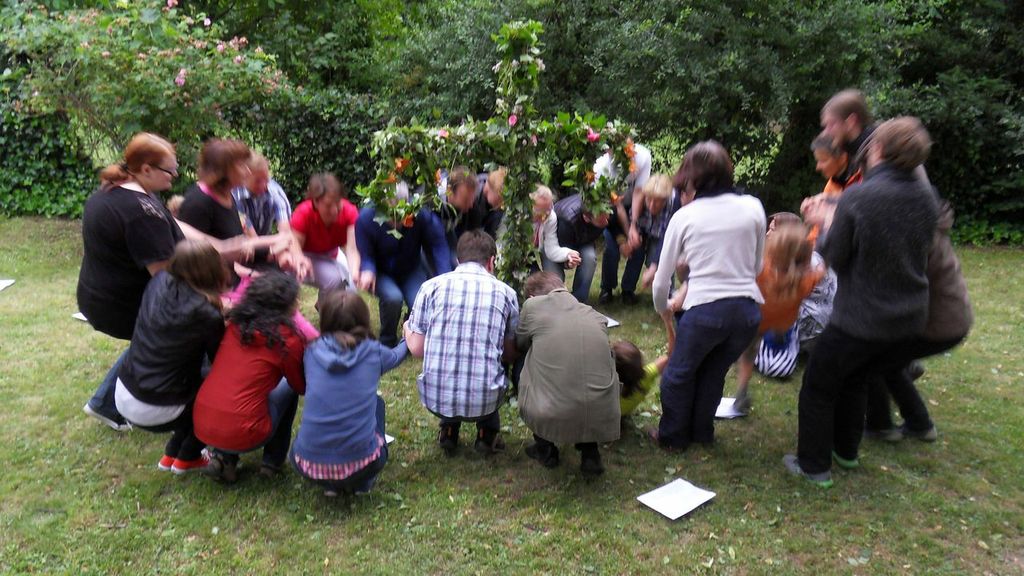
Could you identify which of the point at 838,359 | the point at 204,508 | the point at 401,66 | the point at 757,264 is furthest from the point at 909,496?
the point at 401,66

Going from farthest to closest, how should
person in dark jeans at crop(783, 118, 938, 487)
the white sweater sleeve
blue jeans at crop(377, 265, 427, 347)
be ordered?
the white sweater sleeve
blue jeans at crop(377, 265, 427, 347)
person in dark jeans at crop(783, 118, 938, 487)

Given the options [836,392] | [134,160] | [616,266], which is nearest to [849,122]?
[836,392]

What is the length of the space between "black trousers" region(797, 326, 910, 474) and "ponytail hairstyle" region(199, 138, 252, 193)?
3.28m

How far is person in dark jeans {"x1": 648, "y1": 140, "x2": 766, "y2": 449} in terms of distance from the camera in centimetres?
351

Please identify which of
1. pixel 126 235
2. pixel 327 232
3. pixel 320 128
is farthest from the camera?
pixel 320 128

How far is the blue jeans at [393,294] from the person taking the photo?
506cm

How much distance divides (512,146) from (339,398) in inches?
68.6

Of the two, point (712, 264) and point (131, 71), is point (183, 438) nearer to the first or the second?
point (712, 264)

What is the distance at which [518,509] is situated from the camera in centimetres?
337

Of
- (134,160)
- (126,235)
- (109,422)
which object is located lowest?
(109,422)

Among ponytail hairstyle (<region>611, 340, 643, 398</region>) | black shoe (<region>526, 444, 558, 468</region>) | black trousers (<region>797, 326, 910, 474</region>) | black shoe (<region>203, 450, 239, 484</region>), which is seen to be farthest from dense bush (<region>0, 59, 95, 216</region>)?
black trousers (<region>797, 326, 910, 474</region>)

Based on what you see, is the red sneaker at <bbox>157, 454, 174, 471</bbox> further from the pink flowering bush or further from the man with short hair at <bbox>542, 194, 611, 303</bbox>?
the pink flowering bush

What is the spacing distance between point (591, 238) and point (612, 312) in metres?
0.79

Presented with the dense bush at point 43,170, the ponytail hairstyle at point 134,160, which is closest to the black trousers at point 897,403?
the ponytail hairstyle at point 134,160
